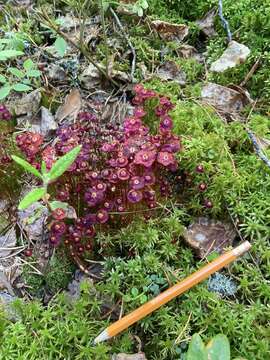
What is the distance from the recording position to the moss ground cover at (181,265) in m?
2.05

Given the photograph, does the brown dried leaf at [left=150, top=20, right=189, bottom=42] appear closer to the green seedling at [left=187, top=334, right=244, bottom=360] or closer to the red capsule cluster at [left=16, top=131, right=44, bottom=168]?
the red capsule cluster at [left=16, top=131, right=44, bottom=168]

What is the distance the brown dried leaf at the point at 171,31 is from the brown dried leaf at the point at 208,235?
4.56 feet

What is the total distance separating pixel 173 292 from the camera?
2082 millimetres

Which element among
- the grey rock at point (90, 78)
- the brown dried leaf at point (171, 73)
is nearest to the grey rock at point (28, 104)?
the grey rock at point (90, 78)

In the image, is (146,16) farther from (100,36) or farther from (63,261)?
(63,261)

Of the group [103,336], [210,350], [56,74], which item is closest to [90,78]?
[56,74]

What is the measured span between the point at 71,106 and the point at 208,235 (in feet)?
3.95

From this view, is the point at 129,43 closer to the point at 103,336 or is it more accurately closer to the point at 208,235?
the point at 208,235

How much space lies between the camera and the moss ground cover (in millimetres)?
2049

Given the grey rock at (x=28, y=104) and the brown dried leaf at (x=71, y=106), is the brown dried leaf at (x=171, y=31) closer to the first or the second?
the brown dried leaf at (x=71, y=106)

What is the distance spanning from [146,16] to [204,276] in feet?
6.33

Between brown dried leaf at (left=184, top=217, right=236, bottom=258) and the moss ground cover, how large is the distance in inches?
1.5

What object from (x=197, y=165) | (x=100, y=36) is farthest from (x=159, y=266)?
(x=100, y=36)

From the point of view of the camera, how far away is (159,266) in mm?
2219
